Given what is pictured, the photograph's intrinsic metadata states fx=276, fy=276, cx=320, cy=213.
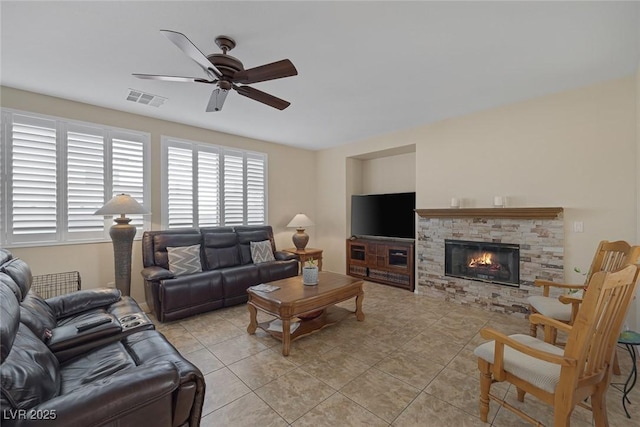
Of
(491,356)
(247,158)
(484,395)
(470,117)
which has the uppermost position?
(470,117)

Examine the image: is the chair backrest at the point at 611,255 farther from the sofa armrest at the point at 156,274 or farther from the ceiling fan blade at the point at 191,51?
the sofa armrest at the point at 156,274

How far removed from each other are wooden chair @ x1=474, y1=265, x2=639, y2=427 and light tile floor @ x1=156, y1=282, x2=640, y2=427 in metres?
Answer: 0.43

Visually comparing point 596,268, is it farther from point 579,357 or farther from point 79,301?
point 79,301

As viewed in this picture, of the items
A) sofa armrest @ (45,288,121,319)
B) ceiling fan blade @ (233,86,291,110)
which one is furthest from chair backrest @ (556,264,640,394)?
sofa armrest @ (45,288,121,319)

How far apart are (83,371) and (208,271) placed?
89.4 inches

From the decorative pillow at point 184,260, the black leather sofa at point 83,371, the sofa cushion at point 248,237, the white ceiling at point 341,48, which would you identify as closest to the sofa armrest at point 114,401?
the black leather sofa at point 83,371

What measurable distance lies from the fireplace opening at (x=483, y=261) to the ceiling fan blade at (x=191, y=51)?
3764 millimetres

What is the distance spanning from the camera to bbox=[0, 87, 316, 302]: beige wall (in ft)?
10.7

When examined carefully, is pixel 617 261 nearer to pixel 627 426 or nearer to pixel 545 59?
pixel 627 426

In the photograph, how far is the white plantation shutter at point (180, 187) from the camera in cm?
428

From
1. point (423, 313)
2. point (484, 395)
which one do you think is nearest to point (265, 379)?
point (484, 395)

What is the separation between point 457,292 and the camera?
4.07m

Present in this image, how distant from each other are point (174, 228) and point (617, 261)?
519cm

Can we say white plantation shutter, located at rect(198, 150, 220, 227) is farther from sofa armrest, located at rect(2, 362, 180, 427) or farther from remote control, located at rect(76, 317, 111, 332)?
sofa armrest, located at rect(2, 362, 180, 427)
